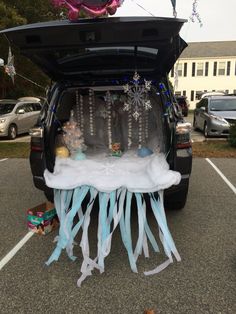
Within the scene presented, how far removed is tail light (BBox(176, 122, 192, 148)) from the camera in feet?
12.8

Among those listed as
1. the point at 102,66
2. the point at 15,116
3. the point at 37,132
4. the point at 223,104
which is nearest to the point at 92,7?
the point at 102,66

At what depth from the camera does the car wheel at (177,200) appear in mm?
4270

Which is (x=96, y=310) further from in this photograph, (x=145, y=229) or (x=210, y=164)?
Answer: (x=210, y=164)

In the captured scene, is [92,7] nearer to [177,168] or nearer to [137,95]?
[137,95]

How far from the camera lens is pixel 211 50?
47312mm

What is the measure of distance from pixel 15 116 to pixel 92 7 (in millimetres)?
10967

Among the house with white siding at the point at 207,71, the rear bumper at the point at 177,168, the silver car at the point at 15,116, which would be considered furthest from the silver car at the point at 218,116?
the house with white siding at the point at 207,71

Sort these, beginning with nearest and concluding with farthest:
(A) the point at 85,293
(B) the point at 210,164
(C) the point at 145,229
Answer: (A) the point at 85,293
(C) the point at 145,229
(B) the point at 210,164

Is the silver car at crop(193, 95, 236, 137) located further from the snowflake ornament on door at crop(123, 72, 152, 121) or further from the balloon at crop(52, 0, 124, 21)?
the balloon at crop(52, 0, 124, 21)

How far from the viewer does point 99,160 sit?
166 inches

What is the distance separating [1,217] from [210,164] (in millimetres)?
4747

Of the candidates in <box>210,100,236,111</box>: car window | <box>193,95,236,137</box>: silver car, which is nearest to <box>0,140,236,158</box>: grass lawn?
<box>193,95,236,137</box>: silver car

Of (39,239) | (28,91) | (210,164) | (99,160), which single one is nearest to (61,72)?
(99,160)

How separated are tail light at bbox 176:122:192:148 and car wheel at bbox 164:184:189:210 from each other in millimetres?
506
